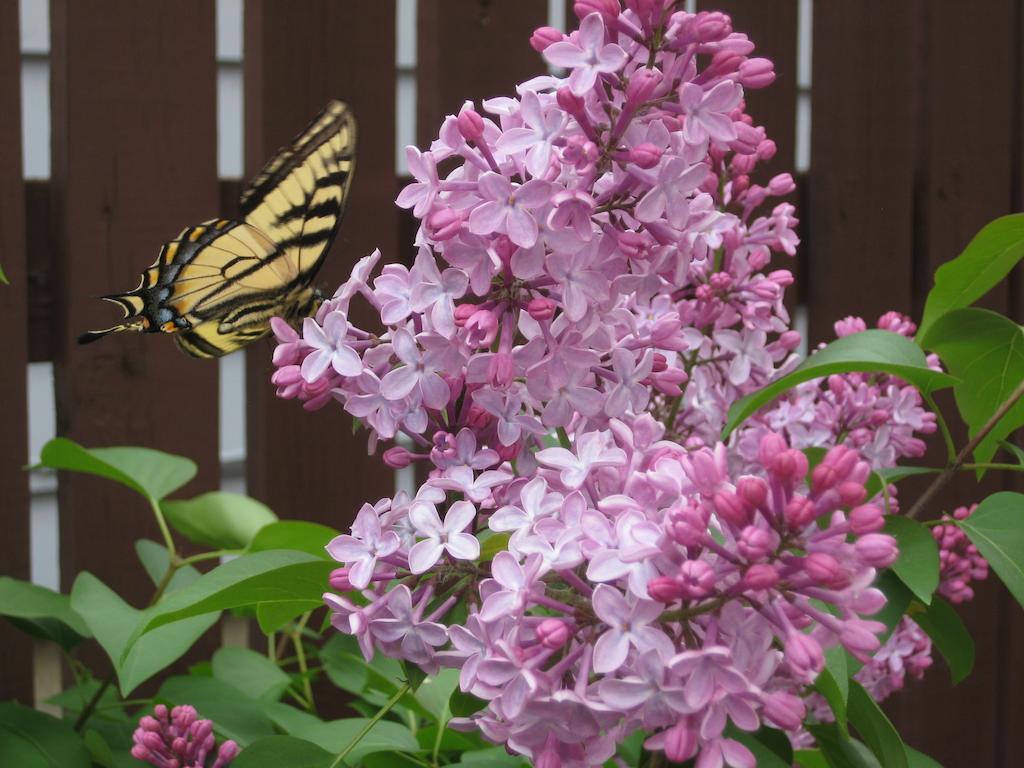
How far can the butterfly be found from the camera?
4.04 feet

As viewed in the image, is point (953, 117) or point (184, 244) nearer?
point (184, 244)

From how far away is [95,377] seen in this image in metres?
1.77

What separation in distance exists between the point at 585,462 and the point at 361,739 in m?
0.37

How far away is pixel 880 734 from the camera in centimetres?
68

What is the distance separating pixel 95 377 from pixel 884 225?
151 centimetres

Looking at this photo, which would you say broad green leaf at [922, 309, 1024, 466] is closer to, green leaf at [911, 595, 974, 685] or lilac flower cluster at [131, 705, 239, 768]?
green leaf at [911, 595, 974, 685]

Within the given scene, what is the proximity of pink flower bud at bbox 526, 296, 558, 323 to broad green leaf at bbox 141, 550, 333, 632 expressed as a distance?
203mm

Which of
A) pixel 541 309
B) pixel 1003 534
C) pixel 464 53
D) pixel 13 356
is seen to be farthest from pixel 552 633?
pixel 464 53

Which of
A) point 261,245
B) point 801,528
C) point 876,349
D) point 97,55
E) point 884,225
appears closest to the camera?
point 801,528

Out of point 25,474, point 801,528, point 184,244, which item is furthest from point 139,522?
point 801,528

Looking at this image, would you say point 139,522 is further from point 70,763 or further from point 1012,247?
point 1012,247

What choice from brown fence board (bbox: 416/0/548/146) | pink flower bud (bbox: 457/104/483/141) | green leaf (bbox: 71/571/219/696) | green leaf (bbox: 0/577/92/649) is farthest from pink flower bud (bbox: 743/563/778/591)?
brown fence board (bbox: 416/0/548/146)

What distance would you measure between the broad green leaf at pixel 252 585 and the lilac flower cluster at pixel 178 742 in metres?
0.17

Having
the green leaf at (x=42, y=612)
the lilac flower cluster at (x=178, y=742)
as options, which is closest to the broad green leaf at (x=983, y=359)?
the lilac flower cluster at (x=178, y=742)
